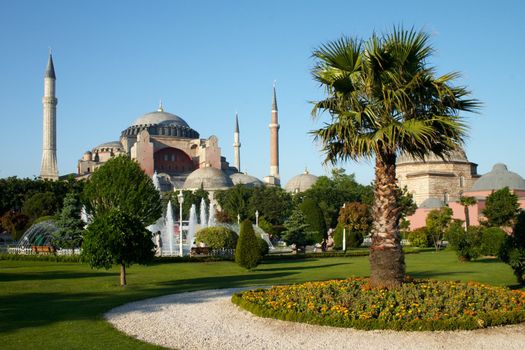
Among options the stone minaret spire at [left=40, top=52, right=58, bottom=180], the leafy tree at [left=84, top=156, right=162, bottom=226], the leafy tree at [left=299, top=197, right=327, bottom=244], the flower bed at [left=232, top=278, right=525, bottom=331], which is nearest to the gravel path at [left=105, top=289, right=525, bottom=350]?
the flower bed at [left=232, top=278, right=525, bottom=331]

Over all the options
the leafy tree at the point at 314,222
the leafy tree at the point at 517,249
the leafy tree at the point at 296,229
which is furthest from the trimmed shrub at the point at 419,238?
the leafy tree at the point at 517,249

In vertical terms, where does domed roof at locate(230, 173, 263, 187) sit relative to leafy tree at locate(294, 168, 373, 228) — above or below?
above

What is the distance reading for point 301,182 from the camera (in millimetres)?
88188

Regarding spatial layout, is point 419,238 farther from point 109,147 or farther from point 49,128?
point 109,147

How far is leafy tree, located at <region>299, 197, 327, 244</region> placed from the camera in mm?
36688

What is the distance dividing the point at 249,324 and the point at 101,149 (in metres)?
85.3

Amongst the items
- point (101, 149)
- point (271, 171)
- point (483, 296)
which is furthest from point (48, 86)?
point (483, 296)

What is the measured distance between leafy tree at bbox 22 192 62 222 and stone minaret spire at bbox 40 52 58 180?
29.3 metres

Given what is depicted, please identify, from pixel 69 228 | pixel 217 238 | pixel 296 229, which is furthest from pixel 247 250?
pixel 296 229

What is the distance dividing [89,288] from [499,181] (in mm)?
47404

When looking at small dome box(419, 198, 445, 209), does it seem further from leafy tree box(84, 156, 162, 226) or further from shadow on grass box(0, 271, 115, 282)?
shadow on grass box(0, 271, 115, 282)

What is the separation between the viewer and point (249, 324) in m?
9.48

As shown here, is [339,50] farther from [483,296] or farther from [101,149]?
[101,149]

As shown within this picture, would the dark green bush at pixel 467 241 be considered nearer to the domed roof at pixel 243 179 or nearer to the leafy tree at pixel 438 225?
the leafy tree at pixel 438 225
